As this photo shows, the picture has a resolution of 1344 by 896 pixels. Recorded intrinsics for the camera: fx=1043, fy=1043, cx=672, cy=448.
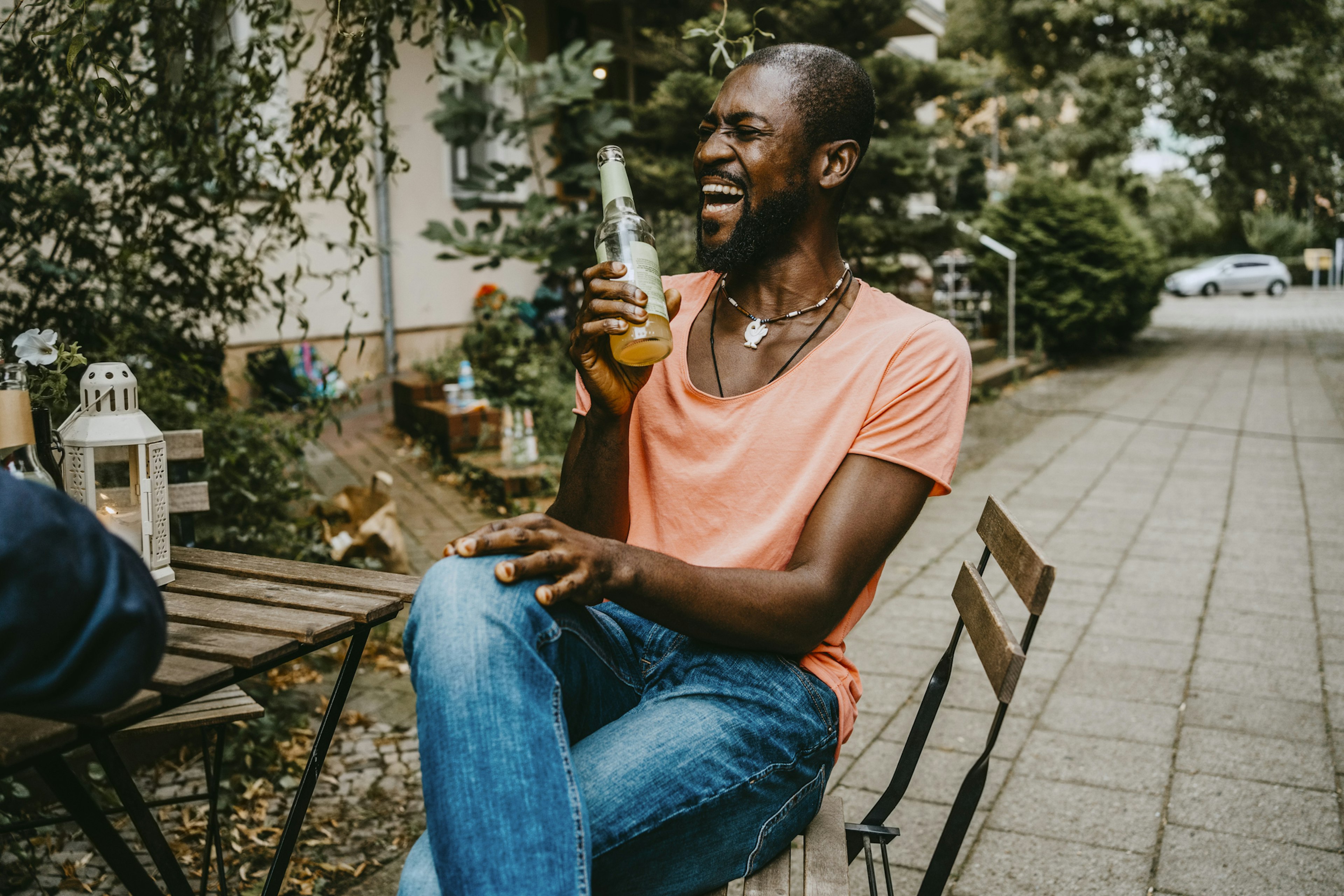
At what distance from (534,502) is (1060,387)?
330 inches

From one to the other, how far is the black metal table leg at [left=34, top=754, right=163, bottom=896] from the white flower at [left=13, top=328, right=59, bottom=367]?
2.26ft

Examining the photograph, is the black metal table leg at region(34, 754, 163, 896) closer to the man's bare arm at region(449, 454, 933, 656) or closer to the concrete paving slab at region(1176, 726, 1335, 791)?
the man's bare arm at region(449, 454, 933, 656)

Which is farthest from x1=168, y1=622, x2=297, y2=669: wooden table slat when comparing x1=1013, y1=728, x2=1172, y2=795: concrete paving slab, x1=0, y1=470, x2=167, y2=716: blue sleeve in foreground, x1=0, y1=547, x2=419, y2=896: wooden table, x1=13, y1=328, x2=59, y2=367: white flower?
x1=1013, y1=728, x2=1172, y2=795: concrete paving slab

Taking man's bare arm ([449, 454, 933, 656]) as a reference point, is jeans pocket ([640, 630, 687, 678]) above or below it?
below

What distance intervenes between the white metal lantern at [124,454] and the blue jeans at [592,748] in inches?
24.5

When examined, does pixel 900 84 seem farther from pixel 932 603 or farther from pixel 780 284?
pixel 780 284

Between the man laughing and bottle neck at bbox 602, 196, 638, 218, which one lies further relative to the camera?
bottle neck at bbox 602, 196, 638, 218

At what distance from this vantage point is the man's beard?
1.92 m

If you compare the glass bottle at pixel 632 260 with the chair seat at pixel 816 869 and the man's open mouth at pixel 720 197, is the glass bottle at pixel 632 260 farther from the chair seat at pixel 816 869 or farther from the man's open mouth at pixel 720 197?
the chair seat at pixel 816 869

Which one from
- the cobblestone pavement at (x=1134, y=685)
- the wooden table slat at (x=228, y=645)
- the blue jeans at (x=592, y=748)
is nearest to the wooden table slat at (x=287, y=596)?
the wooden table slat at (x=228, y=645)

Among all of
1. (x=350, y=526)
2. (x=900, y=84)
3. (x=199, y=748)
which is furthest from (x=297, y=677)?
(x=900, y=84)

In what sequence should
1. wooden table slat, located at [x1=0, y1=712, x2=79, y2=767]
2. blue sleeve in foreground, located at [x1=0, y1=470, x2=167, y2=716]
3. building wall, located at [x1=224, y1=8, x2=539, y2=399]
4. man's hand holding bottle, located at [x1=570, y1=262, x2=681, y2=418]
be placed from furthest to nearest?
building wall, located at [x1=224, y1=8, x2=539, y2=399] < man's hand holding bottle, located at [x1=570, y1=262, x2=681, y2=418] < wooden table slat, located at [x1=0, y1=712, x2=79, y2=767] < blue sleeve in foreground, located at [x1=0, y1=470, x2=167, y2=716]

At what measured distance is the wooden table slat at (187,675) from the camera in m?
1.30

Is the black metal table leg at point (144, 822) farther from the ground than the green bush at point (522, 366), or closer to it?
closer to it
